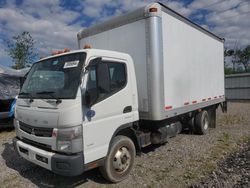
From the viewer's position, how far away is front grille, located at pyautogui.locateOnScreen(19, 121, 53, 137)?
3.78 m

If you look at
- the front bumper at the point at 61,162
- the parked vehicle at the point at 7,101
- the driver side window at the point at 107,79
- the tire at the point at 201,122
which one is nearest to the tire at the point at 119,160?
the front bumper at the point at 61,162

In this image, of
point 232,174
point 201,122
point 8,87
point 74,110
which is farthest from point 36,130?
point 8,87

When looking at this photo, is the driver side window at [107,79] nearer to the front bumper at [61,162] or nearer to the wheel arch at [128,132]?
the wheel arch at [128,132]

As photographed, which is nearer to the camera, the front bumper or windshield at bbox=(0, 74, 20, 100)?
the front bumper

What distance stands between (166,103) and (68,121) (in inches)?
A: 97.8

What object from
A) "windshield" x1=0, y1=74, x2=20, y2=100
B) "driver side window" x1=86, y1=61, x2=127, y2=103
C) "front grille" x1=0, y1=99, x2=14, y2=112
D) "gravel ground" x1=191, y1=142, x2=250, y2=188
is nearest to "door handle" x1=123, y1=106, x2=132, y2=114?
"driver side window" x1=86, y1=61, x2=127, y2=103

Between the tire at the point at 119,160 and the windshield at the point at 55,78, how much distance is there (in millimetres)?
1353

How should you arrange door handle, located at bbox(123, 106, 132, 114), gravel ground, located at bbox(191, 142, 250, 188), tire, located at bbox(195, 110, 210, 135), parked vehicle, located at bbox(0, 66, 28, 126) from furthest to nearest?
parked vehicle, located at bbox(0, 66, 28, 126), tire, located at bbox(195, 110, 210, 135), door handle, located at bbox(123, 106, 132, 114), gravel ground, located at bbox(191, 142, 250, 188)

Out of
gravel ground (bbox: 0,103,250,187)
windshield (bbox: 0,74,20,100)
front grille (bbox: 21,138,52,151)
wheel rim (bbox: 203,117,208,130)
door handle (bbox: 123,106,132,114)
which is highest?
windshield (bbox: 0,74,20,100)

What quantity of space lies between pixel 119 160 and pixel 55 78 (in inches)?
75.5

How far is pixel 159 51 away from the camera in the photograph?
195 inches

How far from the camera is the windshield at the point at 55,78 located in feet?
12.3

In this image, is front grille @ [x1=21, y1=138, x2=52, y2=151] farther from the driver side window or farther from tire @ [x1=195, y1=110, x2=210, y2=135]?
tire @ [x1=195, y1=110, x2=210, y2=135]

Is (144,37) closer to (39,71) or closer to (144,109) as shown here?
(144,109)
